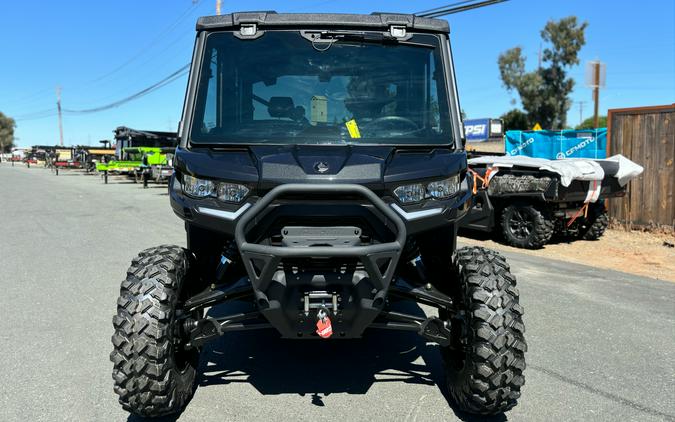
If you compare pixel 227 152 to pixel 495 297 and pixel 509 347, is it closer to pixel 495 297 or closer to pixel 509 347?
pixel 495 297

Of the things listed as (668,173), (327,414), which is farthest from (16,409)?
(668,173)

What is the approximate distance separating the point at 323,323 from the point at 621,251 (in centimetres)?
934

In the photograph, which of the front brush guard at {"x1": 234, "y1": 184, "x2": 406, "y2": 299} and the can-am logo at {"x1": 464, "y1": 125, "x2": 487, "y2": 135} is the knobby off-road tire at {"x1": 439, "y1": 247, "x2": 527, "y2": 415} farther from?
the can-am logo at {"x1": 464, "y1": 125, "x2": 487, "y2": 135}

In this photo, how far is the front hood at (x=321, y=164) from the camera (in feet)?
10.0

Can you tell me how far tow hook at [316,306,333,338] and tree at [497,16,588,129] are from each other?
5340cm

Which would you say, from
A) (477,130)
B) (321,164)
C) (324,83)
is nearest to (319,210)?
(321,164)

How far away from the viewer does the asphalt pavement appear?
11.8 ft

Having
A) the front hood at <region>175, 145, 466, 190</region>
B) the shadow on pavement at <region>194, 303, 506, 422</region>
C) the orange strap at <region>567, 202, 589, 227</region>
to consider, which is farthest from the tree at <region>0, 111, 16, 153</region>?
the front hood at <region>175, 145, 466, 190</region>

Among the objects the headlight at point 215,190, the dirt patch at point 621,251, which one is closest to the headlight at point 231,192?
the headlight at point 215,190

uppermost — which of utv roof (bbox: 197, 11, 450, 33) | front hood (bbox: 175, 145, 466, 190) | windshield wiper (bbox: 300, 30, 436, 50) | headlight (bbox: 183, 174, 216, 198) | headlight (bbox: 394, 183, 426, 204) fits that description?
utv roof (bbox: 197, 11, 450, 33)

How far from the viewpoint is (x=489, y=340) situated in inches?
124

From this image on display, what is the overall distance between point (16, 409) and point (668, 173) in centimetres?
1269

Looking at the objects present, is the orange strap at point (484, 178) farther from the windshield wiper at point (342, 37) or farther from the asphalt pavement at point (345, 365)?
the windshield wiper at point (342, 37)

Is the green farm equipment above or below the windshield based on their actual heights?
below
